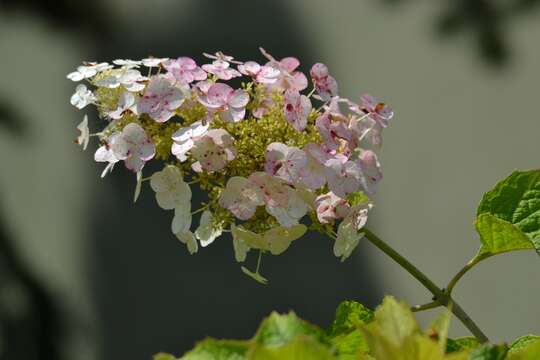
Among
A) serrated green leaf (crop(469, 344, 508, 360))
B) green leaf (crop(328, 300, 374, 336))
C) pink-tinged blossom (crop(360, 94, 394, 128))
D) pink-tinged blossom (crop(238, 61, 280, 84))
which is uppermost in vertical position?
serrated green leaf (crop(469, 344, 508, 360))

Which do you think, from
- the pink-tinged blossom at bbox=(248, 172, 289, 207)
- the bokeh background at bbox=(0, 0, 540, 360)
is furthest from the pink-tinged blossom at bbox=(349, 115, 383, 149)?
the bokeh background at bbox=(0, 0, 540, 360)

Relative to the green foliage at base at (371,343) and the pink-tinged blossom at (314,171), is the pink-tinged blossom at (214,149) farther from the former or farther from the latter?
the green foliage at base at (371,343)

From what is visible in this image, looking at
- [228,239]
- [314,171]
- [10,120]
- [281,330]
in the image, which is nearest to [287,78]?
[314,171]

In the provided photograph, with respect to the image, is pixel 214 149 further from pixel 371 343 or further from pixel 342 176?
pixel 371 343

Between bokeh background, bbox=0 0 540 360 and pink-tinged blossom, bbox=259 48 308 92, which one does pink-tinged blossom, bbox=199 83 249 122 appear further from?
bokeh background, bbox=0 0 540 360

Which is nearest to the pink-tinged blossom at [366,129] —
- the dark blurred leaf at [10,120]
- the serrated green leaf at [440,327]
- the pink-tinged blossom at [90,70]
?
the pink-tinged blossom at [90,70]

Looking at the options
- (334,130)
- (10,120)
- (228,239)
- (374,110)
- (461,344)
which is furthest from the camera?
(10,120)
